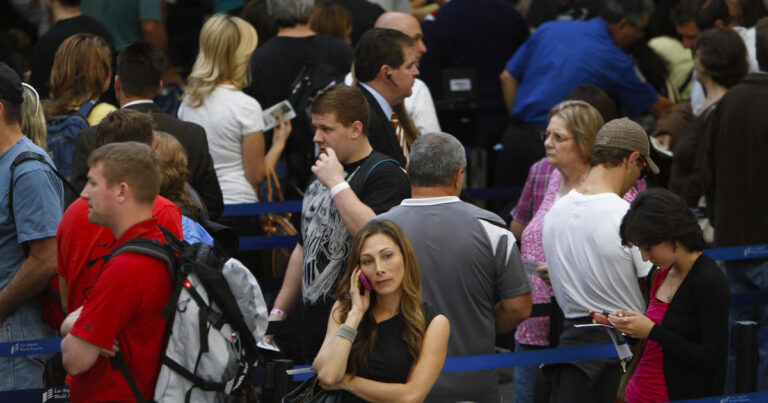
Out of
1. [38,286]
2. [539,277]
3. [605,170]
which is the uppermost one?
[605,170]

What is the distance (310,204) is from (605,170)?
1346 millimetres

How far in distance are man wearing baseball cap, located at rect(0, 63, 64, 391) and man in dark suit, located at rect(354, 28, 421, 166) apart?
172cm

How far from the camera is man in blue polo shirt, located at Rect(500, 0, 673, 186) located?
7617 mm

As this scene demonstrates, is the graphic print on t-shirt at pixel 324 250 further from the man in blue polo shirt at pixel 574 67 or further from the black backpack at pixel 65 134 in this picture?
the man in blue polo shirt at pixel 574 67

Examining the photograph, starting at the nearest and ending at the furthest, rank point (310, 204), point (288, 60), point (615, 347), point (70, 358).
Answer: point (70, 358) < point (615, 347) < point (310, 204) < point (288, 60)

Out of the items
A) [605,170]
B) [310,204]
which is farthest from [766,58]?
[310,204]

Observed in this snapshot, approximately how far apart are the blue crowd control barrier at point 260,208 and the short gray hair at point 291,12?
1425 millimetres

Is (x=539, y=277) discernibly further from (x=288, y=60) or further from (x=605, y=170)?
(x=288, y=60)

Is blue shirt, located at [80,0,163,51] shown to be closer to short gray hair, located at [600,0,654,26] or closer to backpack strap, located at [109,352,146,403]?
short gray hair, located at [600,0,654,26]

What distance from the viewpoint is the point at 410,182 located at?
465 centimetres

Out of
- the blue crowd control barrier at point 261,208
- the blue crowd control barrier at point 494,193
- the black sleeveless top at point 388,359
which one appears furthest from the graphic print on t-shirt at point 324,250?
the blue crowd control barrier at point 494,193

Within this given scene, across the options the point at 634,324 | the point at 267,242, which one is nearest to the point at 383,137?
the point at 267,242

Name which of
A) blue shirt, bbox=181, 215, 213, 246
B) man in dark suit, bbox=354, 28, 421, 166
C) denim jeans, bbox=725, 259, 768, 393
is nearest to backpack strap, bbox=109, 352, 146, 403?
blue shirt, bbox=181, 215, 213, 246

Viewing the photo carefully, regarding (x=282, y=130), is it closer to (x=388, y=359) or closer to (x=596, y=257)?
(x=596, y=257)
